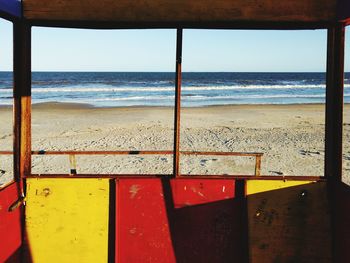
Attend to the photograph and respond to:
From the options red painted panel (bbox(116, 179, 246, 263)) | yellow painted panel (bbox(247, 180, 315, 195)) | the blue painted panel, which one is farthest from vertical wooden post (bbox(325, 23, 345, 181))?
the blue painted panel

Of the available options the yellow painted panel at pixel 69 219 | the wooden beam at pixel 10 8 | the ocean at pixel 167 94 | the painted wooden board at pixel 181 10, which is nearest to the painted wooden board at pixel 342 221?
the painted wooden board at pixel 181 10

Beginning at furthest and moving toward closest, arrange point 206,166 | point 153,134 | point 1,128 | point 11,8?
1. point 1,128
2. point 153,134
3. point 206,166
4. point 11,8

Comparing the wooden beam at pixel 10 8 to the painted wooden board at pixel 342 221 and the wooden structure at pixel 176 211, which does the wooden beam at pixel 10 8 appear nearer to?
the wooden structure at pixel 176 211

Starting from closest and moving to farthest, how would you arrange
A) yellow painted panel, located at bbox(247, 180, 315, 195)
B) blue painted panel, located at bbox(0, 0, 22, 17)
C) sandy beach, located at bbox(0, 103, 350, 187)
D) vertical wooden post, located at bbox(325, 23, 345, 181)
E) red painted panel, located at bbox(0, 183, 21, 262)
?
1. blue painted panel, located at bbox(0, 0, 22, 17)
2. red painted panel, located at bbox(0, 183, 21, 262)
3. vertical wooden post, located at bbox(325, 23, 345, 181)
4. yellow painted panel, located at bbox(247, 180, 315, 195)
5. sandy beach, located at bbox(0, 103, 350, 187)

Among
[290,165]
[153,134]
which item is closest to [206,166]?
[290,165]

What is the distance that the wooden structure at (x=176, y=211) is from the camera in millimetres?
4027

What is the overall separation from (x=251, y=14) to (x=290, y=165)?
21.4 feet

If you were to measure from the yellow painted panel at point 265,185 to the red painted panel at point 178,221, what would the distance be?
0.17m

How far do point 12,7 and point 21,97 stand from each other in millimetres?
881

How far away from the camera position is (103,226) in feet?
13.4

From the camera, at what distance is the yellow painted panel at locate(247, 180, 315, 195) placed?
405 cm

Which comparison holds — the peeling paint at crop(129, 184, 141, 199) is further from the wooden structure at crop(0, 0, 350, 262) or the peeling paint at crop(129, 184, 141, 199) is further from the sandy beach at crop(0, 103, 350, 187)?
the sandy beach at crop(0, 103, 350, 187)

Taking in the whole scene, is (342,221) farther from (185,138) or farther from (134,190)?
(185,138)

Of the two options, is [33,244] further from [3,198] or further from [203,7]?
[203,7]
